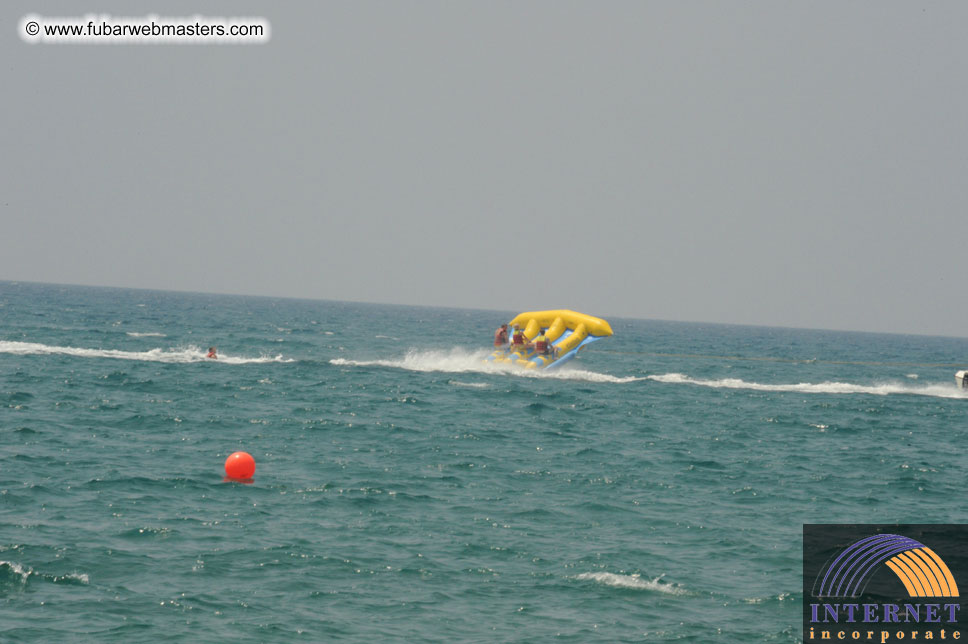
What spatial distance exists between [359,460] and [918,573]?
11432 millimetres

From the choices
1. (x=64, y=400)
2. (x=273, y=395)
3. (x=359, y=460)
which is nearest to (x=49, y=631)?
(x=359, y=460)

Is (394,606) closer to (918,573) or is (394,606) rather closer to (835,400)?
(918,573)

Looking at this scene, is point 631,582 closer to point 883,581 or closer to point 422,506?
point 883,581

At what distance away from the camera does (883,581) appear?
1334 cm

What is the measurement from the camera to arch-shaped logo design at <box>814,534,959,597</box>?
13.2 m

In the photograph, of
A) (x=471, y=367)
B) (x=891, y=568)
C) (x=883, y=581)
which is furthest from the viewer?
(x=471, y=367)

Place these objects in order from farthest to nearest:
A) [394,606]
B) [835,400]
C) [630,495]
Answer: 1. [835,400]
2. [630,495]
3. [394,606]

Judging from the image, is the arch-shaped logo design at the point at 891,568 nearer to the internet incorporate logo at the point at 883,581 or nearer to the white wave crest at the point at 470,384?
the internet incorporate logo at the point at 883,581

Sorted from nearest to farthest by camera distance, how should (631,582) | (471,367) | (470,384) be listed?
(631,582), (470,384), (471,367)

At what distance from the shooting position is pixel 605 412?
3031cm

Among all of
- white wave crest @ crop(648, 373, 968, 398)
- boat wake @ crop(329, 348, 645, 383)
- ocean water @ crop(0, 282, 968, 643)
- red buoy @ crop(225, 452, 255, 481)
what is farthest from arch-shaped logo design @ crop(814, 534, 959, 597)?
white wave crest @ crop(648, 373, 968, 398)

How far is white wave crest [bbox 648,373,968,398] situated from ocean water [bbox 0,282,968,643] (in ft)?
26.9

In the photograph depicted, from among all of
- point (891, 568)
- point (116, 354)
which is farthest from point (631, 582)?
point (116, 354)

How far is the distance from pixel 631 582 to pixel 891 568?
427 centimetres
